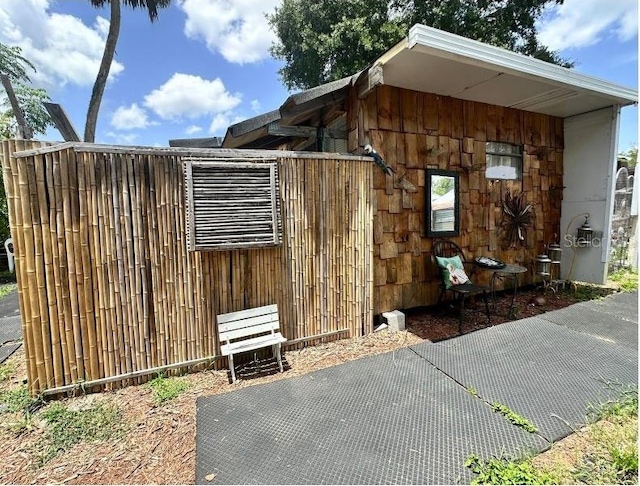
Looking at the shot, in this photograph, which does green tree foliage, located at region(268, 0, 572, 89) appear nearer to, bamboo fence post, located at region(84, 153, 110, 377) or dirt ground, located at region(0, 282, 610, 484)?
bamboo fence post, located at region(84, 153, 110, 377)

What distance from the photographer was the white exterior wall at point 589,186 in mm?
4930

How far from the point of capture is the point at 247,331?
2.80m

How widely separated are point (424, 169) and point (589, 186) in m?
3.49

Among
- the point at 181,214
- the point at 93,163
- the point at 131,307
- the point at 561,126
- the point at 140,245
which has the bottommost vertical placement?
the point at 131,307

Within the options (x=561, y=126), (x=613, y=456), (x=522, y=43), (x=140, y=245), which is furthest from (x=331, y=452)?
(x=522, y=43)

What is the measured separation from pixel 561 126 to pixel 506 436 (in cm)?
595

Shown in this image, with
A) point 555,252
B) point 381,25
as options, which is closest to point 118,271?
point 555,252

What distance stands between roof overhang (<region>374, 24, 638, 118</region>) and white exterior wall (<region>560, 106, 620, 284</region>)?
1.12ft

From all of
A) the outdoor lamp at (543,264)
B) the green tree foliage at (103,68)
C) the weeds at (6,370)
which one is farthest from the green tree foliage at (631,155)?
the green tree foliage at (103,68)

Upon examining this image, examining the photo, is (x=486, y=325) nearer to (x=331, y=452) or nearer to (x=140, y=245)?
(x=331, y=452)

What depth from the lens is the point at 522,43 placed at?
9.26 m

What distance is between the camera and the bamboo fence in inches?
88.0

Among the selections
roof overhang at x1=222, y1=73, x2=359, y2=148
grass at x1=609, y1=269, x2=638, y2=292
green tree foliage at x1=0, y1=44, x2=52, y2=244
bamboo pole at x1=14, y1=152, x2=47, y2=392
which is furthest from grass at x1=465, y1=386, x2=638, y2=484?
green tree foliage at x1=0, y1=44, x2=52, y2=244

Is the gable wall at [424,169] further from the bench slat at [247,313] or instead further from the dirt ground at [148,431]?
the bench slat at [247,313]
